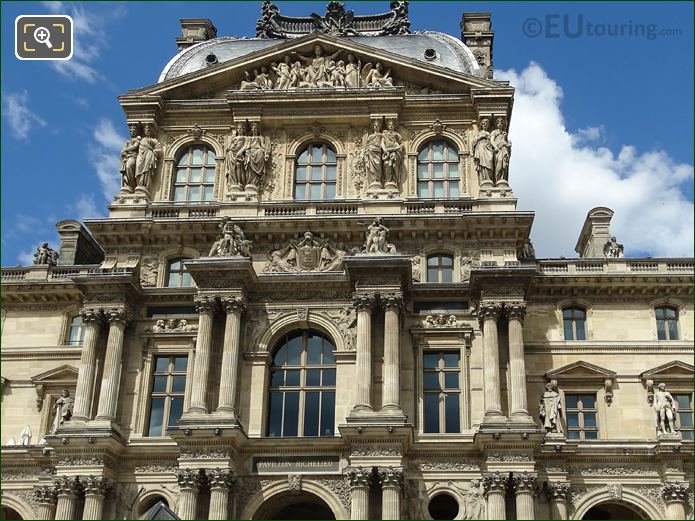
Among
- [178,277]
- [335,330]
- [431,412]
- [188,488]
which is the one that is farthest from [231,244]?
[431,412]

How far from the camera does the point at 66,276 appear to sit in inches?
1615

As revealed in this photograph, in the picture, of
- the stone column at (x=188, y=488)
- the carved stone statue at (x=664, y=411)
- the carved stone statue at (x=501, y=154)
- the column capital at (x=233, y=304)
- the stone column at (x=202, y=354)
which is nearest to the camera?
the stone column at (x=188, y=488)

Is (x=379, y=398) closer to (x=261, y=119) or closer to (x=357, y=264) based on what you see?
(x=357, y=264)

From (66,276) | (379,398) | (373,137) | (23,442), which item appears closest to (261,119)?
(373,137)

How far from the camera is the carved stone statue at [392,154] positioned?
128ft

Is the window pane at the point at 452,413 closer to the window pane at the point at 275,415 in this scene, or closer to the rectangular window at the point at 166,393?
the window pane at the point at 275,415

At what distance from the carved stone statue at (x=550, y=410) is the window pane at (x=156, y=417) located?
46.3 feet

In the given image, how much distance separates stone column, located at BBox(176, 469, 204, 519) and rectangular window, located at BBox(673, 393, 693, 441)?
716 inches

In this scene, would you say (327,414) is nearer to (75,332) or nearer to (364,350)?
(364,350)

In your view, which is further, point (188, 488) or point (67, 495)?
point (67, 495)

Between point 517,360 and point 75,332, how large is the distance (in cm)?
1871

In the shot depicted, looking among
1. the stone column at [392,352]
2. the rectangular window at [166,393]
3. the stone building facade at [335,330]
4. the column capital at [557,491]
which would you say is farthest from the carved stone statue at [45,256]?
the column capital at [557,491]

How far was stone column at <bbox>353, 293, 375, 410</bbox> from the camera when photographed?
34.0 metres

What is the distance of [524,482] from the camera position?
107 feet
